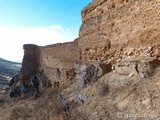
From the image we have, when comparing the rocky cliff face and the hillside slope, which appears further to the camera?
the hillside slope

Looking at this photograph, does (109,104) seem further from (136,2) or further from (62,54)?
(62,54)

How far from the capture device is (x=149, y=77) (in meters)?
8.15

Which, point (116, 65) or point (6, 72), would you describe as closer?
point (116, 65)

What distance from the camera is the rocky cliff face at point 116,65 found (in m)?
7.61

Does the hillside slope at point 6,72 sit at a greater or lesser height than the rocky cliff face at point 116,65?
lesser

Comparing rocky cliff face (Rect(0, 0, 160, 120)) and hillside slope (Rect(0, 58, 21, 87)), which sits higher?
rocky cliff face (Rect(0, 0, 160, 120))

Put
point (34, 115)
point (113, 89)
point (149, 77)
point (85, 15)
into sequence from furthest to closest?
point (85, 15) → point (34, 115) → point (113, 89) → point (149, 77)

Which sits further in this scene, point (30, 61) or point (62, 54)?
point (30, 61)

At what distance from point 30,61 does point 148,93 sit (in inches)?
797

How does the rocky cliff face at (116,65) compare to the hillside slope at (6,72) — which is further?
the hillside slope at (6,72)

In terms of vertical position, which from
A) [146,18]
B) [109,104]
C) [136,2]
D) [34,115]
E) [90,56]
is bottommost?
[34,115]

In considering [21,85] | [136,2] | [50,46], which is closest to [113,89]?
[136,2]

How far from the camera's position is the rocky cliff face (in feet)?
25.0

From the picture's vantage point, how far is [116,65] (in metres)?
10.5
